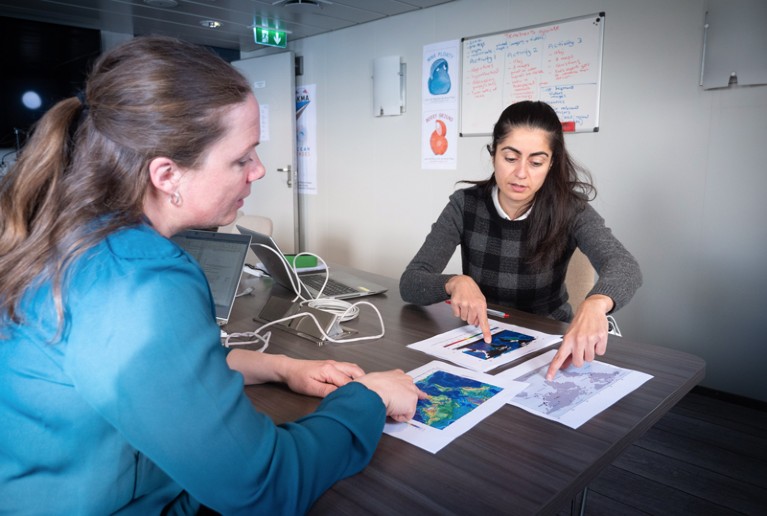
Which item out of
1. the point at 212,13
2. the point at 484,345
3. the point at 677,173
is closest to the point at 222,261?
the point at 484,345

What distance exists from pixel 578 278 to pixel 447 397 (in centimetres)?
118

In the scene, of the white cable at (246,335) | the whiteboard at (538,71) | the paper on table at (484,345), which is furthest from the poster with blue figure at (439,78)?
the white cable at (246,335)

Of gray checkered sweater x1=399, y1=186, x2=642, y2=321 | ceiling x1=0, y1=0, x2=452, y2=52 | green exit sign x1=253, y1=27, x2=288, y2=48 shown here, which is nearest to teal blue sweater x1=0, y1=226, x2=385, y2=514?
gray checkered sweater x1=399, y1=186, x2=642, y2=321

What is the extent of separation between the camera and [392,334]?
136 cm

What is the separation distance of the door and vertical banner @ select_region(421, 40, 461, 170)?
4.56 ft

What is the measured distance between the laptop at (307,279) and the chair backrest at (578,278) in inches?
27.4

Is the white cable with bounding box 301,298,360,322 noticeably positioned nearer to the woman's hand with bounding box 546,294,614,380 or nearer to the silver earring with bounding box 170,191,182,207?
the woman's hand with bounding box 546,294,614,380

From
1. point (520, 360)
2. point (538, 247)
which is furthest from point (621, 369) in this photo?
point (538, 247)

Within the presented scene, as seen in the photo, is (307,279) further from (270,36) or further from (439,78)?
(270,36)

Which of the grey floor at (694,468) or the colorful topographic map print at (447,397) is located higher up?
the colorful topographic map print at (447,397)

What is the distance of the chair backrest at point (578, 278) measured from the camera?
1.99 metres

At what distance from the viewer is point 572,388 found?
1.03 m

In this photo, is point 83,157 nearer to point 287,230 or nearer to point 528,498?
point 528,498

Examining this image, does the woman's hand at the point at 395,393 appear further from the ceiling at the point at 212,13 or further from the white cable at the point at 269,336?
the ceiling at the point at 212,13
